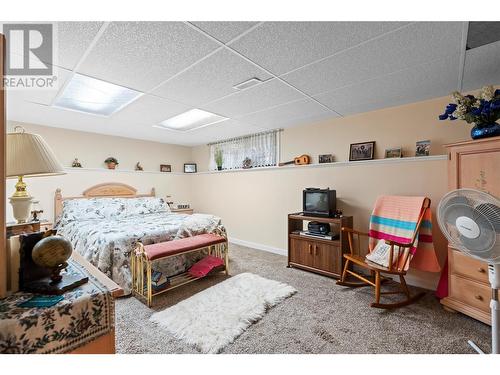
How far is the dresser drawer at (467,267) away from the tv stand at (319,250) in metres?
1.05

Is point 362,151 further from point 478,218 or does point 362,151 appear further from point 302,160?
point 478,218

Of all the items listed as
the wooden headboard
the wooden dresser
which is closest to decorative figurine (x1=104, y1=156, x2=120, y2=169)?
the wooden headboard

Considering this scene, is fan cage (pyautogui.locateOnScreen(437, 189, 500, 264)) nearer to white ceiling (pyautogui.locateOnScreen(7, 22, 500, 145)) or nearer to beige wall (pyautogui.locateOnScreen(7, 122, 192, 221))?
white ceiling (pyautogui.locateOnScreen(7, 22, 500, 145))

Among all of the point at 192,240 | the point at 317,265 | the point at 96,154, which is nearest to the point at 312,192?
the point at 317,265

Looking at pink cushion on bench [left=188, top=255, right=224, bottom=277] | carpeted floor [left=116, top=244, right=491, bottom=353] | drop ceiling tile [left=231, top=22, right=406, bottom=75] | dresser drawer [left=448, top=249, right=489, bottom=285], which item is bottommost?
carpeted floor [left=116, top=244, right=491, bottom=353]

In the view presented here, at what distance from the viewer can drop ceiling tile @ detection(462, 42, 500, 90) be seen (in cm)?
172

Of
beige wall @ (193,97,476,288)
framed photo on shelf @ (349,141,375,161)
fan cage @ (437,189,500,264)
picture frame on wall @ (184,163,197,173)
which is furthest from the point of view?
picture frame on wall @ (184,163,197,173)

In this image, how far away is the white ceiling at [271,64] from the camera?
147 centimetres

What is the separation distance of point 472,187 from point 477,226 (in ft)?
3.03

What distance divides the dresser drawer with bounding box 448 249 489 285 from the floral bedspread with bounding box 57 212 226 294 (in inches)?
105

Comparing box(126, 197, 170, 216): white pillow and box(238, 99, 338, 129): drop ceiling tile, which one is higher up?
box(238, 99, 338, 129): drop ceiling tile

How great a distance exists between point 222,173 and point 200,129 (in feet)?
3.91

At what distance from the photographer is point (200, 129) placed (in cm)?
407
